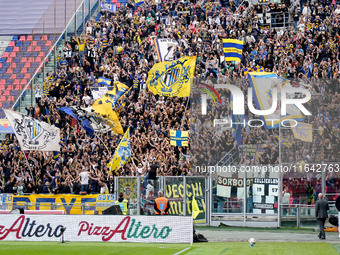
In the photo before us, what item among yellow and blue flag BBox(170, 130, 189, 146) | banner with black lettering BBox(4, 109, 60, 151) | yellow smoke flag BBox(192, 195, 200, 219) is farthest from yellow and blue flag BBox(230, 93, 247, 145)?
banner with black lettering BBox(4, 109, 60, 151)

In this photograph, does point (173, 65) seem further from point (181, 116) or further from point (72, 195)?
point (72, 195)

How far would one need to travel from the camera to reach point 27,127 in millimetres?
35875

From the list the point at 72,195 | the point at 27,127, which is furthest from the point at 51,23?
the point at 72,195

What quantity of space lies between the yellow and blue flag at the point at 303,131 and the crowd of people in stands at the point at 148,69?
0.98 ft

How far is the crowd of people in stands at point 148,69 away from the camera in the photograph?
32.2m

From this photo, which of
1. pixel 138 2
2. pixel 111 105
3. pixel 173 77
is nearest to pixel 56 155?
pixel 111 105

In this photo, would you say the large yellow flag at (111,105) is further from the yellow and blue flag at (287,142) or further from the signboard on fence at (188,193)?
the yellow and blue flag at (287,142)

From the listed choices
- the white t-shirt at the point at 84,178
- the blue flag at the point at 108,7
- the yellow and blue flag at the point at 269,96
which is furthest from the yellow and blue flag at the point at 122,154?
the blue flag at the point at 108,7

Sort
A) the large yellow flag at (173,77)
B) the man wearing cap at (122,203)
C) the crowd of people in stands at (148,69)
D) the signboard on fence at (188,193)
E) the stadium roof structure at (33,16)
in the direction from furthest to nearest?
1. the stadium roof structure at (33,16)
2. the large yellow flag at (173,77)
3. the crowd of people in stands at (148,69)
4. the signboard on fence at (188,193)
5. the man wearing cap at (122,203)

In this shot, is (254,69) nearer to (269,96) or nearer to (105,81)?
(269,96)

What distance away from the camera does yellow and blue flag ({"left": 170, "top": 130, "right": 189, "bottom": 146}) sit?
33719mm

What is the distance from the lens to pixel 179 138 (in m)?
33.7

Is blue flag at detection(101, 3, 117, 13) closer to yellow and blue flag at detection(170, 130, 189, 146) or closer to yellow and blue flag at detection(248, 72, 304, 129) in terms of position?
yellow and blue flag at detection(170, 130, 189, 146)

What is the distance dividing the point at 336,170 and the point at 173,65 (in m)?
10.5
